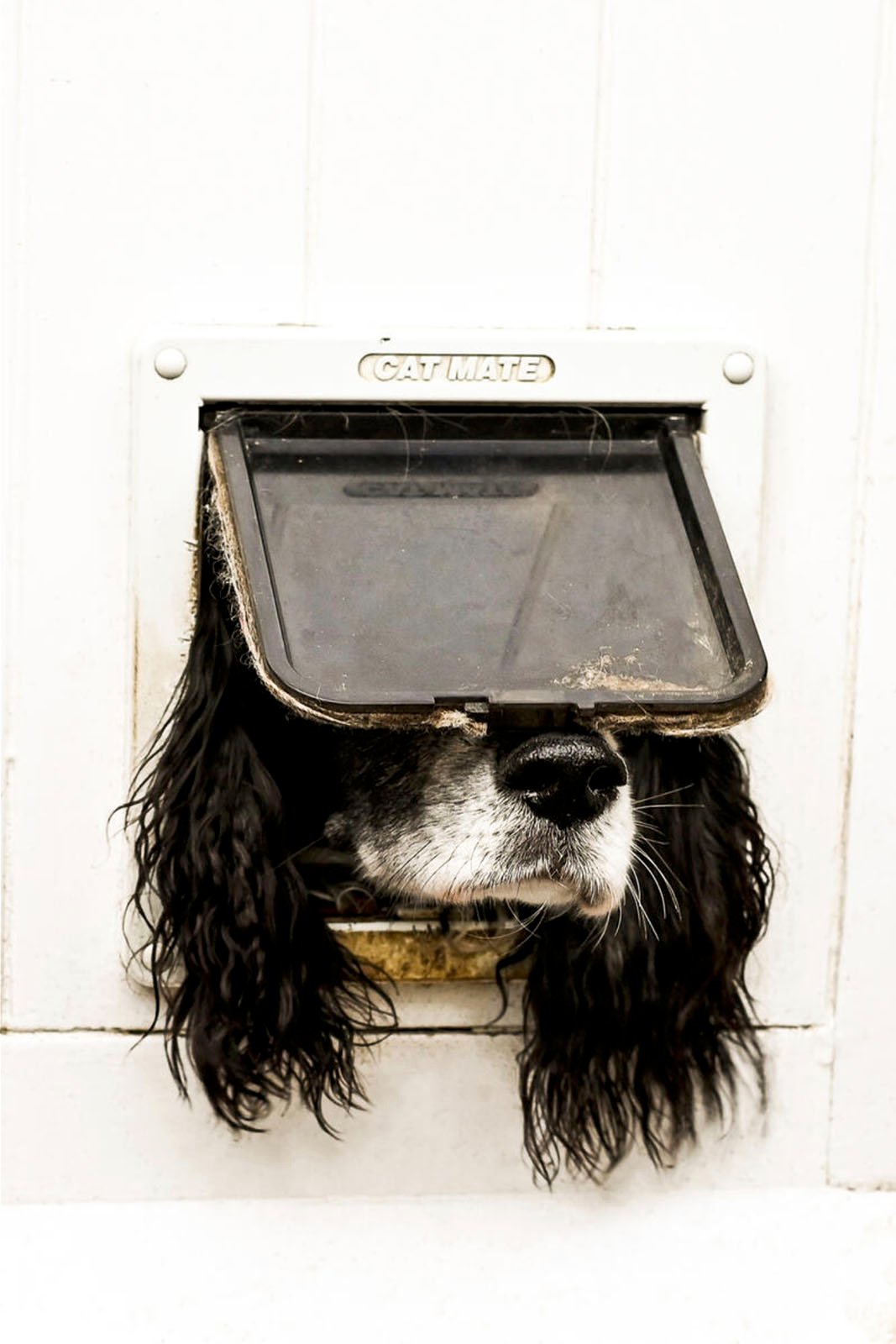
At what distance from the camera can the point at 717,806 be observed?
1.15 metres

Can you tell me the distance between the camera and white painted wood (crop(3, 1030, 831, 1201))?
1197 millimetres

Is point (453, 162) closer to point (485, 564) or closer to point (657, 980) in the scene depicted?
point (485, 564)

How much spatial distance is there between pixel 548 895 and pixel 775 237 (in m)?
0.52

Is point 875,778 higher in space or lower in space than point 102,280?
lower

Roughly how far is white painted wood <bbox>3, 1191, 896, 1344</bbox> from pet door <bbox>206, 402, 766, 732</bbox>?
0.45 m

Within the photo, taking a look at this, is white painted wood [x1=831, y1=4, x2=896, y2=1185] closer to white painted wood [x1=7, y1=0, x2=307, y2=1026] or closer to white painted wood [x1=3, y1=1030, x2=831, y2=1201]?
white painted wood [x1=3, y1=1030, x2=831, y2=1201]

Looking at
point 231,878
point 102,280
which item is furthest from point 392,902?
point 102,280

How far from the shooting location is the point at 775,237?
1.17m

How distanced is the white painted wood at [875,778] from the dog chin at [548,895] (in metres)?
0.28

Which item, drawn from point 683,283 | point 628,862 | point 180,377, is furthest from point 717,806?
point 180,377

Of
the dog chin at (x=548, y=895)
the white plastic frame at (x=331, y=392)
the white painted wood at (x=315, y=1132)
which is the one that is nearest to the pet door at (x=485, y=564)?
the white plastic frame at (x=331, y=392)

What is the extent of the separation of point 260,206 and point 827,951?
710 mm

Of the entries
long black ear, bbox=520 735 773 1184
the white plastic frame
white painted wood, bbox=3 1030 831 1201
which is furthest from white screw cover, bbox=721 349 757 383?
white painted wood, bbox=3 1030 831 1201

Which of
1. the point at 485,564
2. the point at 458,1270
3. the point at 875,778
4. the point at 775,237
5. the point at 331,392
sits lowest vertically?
the point at 458,1270
